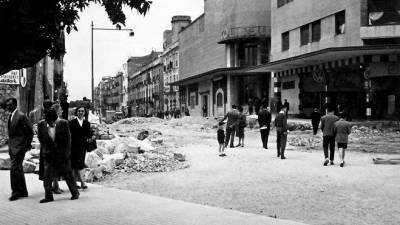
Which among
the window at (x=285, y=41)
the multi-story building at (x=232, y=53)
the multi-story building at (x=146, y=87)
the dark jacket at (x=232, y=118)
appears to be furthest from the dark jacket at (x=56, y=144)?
the multi-story building at (x=146, y=87)

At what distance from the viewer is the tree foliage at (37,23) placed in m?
5.07

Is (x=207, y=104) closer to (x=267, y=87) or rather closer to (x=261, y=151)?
(x=267, y=87)

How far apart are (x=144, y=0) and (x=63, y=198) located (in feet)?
16.0

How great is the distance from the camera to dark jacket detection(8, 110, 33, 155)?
8.72 meters

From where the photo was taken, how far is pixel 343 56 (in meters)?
30.5

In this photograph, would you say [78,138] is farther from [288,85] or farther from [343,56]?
[288,85]

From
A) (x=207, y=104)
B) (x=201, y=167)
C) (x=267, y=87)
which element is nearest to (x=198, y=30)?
(x=207, y=104)

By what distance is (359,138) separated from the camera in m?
23.7

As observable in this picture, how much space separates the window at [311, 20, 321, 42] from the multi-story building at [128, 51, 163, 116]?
48.3 meters

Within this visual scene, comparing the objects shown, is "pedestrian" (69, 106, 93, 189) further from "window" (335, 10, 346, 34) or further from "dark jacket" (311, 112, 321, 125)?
"window" (335, 10, 346, 34)

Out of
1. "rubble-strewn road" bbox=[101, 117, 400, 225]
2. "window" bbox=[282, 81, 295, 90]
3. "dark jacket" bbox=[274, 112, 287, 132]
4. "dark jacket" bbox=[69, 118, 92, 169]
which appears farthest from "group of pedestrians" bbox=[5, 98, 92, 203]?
"window" bbox=[282, 81, 295, 90]

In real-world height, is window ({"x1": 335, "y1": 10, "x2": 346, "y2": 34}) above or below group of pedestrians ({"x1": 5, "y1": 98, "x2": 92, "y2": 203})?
above

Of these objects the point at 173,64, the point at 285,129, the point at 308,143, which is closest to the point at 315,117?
the point at 308,143

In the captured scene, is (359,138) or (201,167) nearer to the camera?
(201,167)
